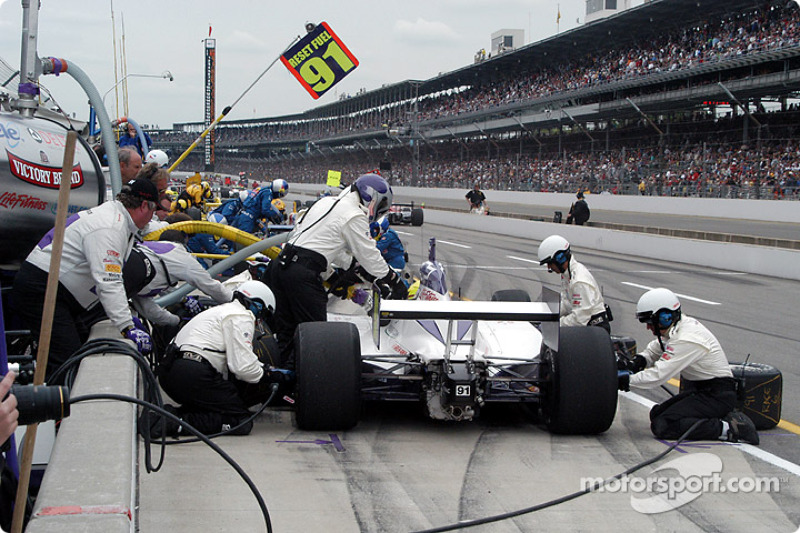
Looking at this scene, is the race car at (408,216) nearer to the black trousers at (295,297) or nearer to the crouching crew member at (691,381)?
the black trousers at (295,297)

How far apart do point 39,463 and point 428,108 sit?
203 feet

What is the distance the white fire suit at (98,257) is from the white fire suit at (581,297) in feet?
11.6

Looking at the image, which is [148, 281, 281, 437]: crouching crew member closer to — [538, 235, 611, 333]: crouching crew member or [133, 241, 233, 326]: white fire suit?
[133, 241, 233, 326]: white fire suit

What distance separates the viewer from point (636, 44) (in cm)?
4038

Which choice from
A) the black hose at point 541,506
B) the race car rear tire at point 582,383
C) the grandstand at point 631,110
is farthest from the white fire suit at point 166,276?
the grandstand at point 631,110

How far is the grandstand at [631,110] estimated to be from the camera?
1169 inches

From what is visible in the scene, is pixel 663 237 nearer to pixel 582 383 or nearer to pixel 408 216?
pixel 408 216

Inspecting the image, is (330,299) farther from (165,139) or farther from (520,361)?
(165,139)

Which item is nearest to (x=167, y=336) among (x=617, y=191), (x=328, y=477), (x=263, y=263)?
(x=263, y=263)

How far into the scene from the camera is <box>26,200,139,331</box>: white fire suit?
466 cm

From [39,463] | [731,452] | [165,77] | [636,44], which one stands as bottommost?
[731,452]

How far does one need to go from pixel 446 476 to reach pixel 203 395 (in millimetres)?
1698

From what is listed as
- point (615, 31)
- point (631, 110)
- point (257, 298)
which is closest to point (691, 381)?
point (257, 298)

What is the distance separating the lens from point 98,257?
4.66 metres
